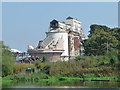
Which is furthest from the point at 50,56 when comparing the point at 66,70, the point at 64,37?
the point at 66,70

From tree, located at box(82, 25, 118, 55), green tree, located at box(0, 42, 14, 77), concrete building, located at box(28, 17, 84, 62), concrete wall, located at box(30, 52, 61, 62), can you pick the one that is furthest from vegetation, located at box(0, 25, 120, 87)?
concrete building, located at box(28, 17, 84, 62)

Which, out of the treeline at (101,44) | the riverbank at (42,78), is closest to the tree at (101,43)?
the treeline at (101,44)

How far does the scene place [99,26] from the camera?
6562 centimetres

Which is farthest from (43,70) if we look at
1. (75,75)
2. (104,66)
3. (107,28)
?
(107,28)

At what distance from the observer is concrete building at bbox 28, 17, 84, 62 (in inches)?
2285

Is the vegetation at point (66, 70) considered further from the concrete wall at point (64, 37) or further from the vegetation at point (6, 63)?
the concrete wall at point (64, 37)

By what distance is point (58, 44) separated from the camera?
199 ft

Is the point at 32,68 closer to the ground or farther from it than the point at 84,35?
closer to the ground

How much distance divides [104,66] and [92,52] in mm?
13969

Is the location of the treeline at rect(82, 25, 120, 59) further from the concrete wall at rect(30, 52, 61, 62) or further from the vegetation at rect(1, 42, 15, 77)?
the vegetation at rect(1, 42, 15, 77)

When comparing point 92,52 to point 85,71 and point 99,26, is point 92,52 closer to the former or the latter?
point 99,26

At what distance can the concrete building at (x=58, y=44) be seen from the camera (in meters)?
58.0

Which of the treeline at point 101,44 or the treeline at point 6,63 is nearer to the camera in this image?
the treeline at point 6,63

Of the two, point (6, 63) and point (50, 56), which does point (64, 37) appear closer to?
point (50, 56)
